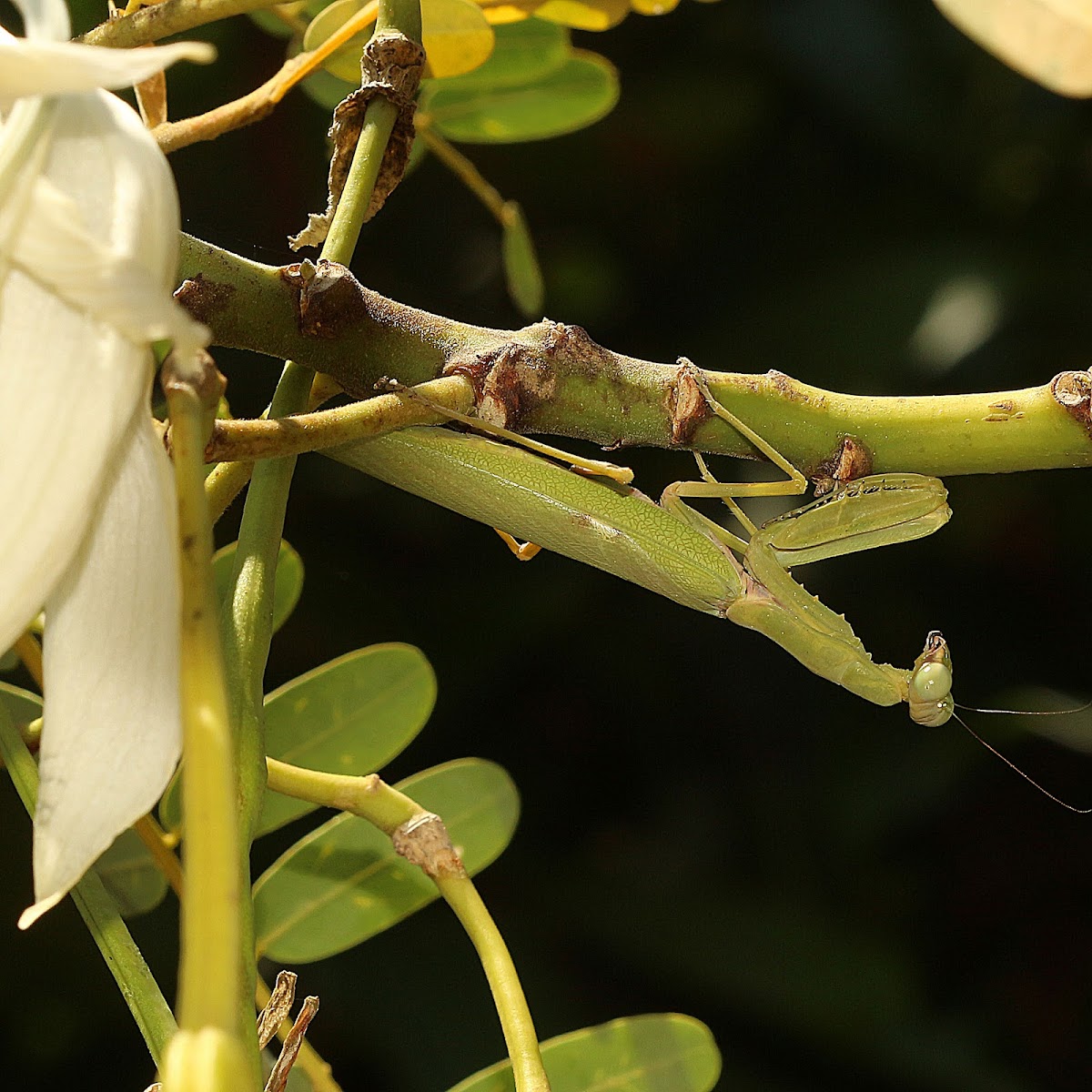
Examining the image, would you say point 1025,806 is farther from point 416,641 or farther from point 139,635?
point 139,635

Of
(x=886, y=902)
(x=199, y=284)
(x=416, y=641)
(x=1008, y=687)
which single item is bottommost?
(x=886, y=902)

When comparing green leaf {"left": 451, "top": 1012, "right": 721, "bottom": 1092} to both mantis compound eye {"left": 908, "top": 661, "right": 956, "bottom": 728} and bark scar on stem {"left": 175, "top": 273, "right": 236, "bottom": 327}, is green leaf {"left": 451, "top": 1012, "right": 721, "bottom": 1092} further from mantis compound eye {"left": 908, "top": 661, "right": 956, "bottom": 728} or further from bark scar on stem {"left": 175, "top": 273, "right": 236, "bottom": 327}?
bark scar on stem {"left": 175, "top": 273, "right": 236, "bottom": 327}

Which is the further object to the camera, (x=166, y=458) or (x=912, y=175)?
(x=912, y=175)

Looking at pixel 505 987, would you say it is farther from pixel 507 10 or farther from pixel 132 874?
pixel 507 10

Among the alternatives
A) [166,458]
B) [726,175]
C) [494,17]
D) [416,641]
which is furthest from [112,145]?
[726,175]

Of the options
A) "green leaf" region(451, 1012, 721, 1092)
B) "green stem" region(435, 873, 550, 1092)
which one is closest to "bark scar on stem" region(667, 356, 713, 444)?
"green stem" region(435, 873, 550, 1092)

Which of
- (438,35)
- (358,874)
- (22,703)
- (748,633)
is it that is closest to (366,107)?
(438,35)
